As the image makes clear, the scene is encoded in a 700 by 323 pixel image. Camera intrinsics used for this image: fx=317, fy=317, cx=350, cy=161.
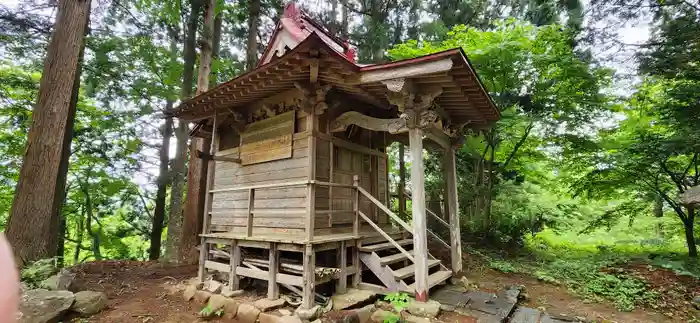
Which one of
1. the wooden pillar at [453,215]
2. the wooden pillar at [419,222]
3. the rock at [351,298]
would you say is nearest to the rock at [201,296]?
the rock at [351,298]

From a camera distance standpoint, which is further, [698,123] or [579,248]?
[579,248]

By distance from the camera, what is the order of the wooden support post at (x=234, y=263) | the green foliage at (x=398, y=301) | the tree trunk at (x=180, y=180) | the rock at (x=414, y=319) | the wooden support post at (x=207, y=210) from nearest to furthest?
the green foliage at (x=398, y=301), the rock at (x=414, y=319), the wooden support post at (x=234, y=263), the wooden support post at (x=207, y=210), the tree trunk at (x=180, y=180)

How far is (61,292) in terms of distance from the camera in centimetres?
500

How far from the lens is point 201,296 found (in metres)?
5.84

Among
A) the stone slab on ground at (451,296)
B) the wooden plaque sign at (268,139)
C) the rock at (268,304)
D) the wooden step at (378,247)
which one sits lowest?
the rock at (268,304)

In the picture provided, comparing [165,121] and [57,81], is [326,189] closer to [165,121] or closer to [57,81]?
[57,81]

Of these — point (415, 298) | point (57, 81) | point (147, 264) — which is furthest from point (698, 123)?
point (147, 264)

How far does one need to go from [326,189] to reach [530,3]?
870 cm

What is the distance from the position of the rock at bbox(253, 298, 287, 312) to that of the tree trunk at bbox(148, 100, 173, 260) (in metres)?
7.19

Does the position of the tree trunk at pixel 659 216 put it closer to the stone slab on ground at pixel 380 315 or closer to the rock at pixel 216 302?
the stone slab on ground at pixel 380 315

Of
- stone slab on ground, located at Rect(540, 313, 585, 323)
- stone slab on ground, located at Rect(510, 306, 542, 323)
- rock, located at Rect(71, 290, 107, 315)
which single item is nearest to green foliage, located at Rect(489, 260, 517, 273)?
stone slab on ground, located at Rect(510, 306, 542, 323)

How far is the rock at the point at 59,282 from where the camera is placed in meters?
5.08

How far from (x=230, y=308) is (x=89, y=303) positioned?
227 centimetres

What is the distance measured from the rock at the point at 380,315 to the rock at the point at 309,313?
2.58 feet
